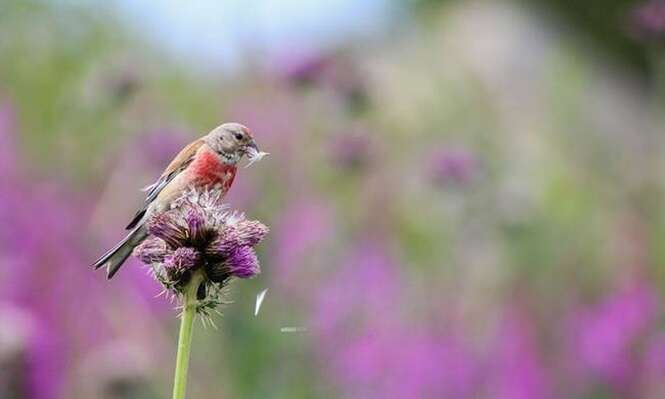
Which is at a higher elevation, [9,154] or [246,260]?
[9,154]

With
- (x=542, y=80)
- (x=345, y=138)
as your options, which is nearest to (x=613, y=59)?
(x=542, y=80)

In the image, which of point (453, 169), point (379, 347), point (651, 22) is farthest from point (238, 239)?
point (453, 169)

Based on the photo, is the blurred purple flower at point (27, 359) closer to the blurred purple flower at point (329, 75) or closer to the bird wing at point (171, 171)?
the blurred purple flower at point (329, 75)

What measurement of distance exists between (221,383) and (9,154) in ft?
4.06

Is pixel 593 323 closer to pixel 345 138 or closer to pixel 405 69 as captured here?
pixel 345 138

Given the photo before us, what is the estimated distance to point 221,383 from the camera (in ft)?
14.7

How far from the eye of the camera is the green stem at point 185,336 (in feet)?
5.12

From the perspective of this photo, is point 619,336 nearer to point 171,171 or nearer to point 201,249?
point 171,171

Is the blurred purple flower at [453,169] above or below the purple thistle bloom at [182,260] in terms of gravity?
above

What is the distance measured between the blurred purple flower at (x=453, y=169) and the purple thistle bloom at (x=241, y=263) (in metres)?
3.49

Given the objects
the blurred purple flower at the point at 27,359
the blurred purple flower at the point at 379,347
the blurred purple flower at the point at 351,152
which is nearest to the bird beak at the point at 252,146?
the blurred purple flower at the point at 27,359

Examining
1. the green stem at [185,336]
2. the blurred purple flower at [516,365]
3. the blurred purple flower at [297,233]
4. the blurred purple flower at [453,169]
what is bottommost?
the green stem at [185,336]

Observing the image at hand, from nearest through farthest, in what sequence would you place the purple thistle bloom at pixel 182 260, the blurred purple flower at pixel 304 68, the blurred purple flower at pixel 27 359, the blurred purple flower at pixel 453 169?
the purple thistle bloom at pixel 182 260
the blurred purple flower at pixel 27 359
the blurred purple flower at pixel 304 68
the blurred purple flower at pixel 453 169

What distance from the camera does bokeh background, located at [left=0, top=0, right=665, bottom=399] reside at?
13.8ft
